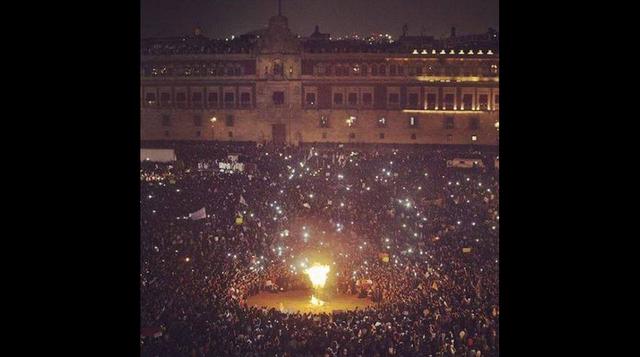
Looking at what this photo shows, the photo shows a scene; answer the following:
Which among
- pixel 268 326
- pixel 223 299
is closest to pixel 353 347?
pixel 268 326

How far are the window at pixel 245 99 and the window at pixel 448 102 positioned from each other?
14333 mm

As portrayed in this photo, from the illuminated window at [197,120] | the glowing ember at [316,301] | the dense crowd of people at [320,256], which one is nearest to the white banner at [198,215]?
the dense crowd of people at [320,256]

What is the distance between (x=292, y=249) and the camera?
2366 cm

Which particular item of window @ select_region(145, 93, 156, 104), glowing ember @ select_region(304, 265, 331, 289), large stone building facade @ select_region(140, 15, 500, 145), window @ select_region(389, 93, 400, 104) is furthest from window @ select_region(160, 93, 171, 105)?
glowing ember @ select_region(304, 265, 331, 289)

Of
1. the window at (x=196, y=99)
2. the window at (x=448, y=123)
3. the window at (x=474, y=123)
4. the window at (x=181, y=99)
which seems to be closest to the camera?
the window at (x=474, y=123)

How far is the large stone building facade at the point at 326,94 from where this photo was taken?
56781 millimetres

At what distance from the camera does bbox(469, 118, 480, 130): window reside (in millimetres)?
55938

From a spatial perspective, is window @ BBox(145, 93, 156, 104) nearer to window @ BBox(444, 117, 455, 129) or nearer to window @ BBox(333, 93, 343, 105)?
window @ BBox(333, 93, 343, 105)

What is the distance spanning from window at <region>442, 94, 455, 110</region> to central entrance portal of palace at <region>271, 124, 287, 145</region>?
11.8m

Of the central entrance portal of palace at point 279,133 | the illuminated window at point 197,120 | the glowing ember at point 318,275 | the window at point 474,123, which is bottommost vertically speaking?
the glowing ember at point 318,275

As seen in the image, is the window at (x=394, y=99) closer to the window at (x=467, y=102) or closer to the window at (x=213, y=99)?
the window at (x=467, y=102)
